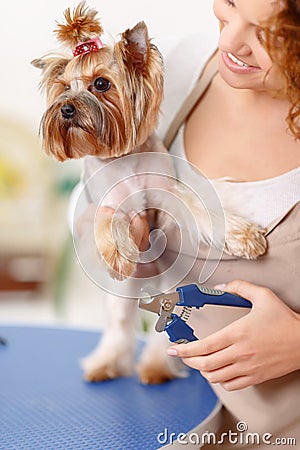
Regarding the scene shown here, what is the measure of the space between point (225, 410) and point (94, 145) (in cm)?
52

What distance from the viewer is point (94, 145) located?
0.89m

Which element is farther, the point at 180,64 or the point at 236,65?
the point at 180,64

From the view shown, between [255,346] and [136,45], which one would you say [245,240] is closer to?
[255,346]

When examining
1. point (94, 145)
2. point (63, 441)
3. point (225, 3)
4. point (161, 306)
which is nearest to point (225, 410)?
point (63, 441)

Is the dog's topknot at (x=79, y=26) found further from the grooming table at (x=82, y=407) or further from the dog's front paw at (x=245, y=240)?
the grooming table at (x=82, y=407)

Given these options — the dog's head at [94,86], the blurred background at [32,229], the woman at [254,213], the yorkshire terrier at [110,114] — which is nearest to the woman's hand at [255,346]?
the woman at [254,213]

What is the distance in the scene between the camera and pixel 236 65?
2.98 feet

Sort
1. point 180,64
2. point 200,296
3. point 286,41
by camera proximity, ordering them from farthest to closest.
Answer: point 180,64
point 200,296
point 286,41

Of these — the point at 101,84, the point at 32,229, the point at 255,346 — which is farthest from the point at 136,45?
the point at 32,229

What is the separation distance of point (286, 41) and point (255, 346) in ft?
1.22

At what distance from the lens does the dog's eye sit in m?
0.86

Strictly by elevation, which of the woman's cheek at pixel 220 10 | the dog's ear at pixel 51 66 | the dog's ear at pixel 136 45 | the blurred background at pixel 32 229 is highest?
the woman's cheek at pixel 220 10

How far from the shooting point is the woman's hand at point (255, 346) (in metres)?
0.94

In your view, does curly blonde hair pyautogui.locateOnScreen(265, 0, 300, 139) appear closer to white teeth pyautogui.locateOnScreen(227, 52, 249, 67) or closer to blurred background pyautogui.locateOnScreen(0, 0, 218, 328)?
white teeth pyautogui.locateOnScreen(227, 52, 249, 67)
